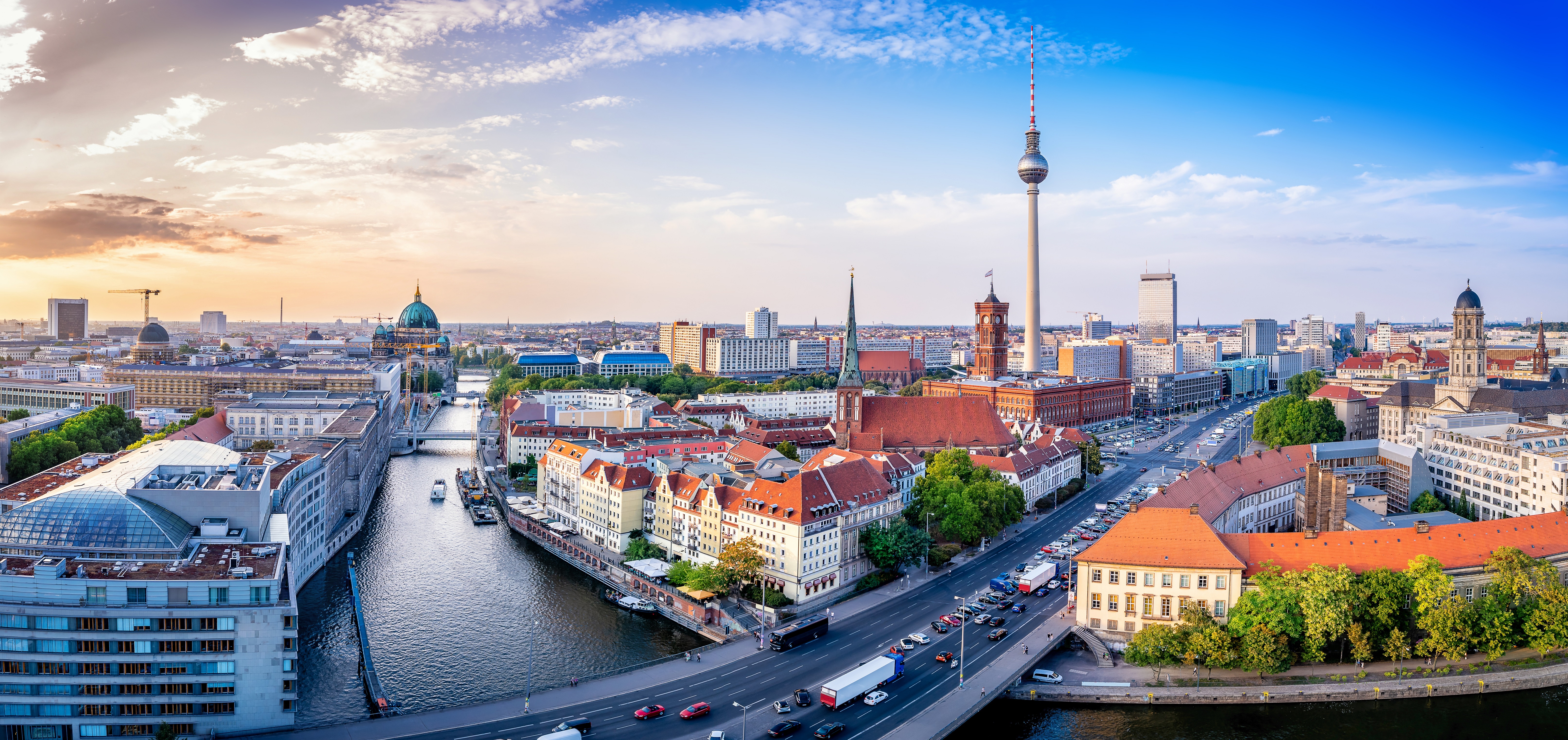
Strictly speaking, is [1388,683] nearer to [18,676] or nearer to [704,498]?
[704,498]

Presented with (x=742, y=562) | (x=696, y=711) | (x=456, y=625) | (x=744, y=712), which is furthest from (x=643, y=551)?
(x=744, y=712)

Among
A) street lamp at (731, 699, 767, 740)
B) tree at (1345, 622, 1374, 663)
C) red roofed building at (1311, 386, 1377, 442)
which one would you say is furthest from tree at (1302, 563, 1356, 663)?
red roofed building at (1311, 386, 1377, 442)

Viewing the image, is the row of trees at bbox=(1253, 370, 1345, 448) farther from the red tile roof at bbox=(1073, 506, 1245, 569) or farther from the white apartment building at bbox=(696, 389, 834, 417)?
the white apartment building at bbox=(696, 389, 834, 417)

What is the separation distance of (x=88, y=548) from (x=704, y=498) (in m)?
32.8

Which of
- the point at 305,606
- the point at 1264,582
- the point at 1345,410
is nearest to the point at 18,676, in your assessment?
the point at 305,606

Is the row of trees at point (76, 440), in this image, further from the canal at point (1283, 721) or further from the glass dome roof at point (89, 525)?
the canal at point (1283, 721)

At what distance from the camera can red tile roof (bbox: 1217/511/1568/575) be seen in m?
44.9

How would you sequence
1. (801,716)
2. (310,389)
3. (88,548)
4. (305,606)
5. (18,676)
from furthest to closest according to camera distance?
(310,389), (305,606), (88,548), (801,716), (18,676)

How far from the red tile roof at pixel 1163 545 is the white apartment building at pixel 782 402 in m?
90.7

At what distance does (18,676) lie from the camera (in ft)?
114

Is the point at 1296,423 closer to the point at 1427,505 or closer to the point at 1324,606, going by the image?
the point at 1427,505

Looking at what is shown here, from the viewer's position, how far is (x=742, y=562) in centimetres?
5247

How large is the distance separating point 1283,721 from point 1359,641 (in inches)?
235

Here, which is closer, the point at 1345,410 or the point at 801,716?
the point at 801,716
